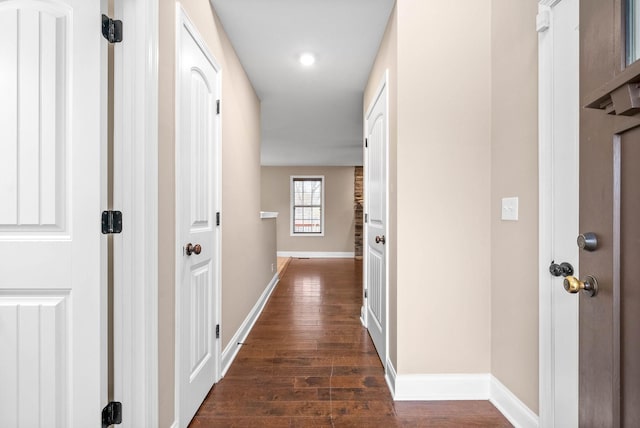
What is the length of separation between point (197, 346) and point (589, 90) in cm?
192

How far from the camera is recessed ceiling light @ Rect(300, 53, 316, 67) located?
2.65 m

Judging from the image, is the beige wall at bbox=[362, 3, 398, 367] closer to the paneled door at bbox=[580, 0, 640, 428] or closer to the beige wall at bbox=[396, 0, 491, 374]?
the beige wall at bbox=[396, 0, 491, 374]

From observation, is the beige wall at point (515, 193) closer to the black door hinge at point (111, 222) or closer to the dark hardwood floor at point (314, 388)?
the dark hardwood floor at point (314, 388)

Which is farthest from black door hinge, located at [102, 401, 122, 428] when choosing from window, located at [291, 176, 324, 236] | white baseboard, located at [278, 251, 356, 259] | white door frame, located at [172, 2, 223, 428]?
window, located at [291, 176, 324, 236]

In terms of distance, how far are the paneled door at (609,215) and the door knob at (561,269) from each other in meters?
0.48

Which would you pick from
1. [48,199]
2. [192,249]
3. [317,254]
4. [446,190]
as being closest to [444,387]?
[446,190]

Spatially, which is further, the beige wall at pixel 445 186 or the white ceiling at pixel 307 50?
the white ceiling at pixel 307 50

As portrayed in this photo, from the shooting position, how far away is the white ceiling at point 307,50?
6.88ft

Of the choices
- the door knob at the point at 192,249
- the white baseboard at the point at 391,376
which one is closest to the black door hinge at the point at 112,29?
the door knob at the point at 192,249

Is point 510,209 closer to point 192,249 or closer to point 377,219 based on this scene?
point 377,219

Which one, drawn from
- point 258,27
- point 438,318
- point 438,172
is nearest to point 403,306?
point 438,318

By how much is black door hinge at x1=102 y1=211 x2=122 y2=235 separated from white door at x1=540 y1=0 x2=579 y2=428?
5.69 feet

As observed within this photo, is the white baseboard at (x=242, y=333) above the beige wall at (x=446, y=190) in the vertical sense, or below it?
below

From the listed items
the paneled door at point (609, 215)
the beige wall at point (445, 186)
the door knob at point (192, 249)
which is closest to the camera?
the paneled door at point (609, 215)
